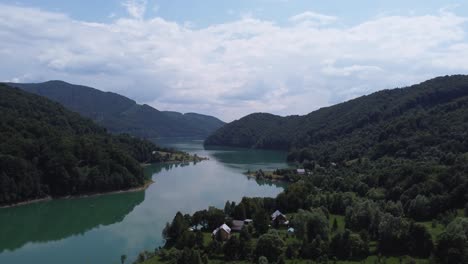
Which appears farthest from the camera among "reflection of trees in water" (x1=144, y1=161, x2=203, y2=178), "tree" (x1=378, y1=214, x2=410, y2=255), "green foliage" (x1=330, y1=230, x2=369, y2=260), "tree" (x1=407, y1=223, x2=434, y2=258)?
"reflection of trees in water" (x1=144, y1=161, x2=203, y2=178)

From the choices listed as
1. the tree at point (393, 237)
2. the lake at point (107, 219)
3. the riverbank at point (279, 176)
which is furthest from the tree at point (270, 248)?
the riverbank at point (279, 176)

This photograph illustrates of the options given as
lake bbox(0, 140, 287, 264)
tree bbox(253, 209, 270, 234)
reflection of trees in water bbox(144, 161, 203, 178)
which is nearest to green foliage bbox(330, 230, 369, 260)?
tree bbox(253, 209, 270, 234)

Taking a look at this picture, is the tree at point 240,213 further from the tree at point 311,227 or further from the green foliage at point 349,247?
the green foliage at point 349,247

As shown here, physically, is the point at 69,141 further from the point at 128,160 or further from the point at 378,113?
the point at 378,113

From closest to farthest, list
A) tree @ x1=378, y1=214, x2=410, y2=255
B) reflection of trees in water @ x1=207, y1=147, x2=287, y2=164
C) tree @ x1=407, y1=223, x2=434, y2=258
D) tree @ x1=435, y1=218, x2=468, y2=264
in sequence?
tree @ x1=435, y1=218, x2=468, y2=264 < tree @ x1=407, y1=223, x2=434, y2=258 < tree @ x1=378, y1=214, x2=410, y2=255 < reflection of trees in water @ x1=207, y1=147, x2=287, y2=164

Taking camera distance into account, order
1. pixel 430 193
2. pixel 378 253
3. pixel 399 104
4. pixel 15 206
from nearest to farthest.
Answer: pixel 378 253 < pixel 430 193 < pixel 15 206 < pixel 399 104

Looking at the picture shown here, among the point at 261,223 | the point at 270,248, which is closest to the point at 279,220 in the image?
the point at 261,223

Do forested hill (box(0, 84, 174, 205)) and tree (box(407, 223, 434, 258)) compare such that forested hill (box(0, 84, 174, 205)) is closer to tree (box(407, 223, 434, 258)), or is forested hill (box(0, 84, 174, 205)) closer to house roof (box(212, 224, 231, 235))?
house roof (box(212, 224, 231, 235))

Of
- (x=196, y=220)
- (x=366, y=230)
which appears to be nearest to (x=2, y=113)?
(x=196, y=220)

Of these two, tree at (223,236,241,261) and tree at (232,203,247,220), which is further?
tree at (232,203,247,220)
